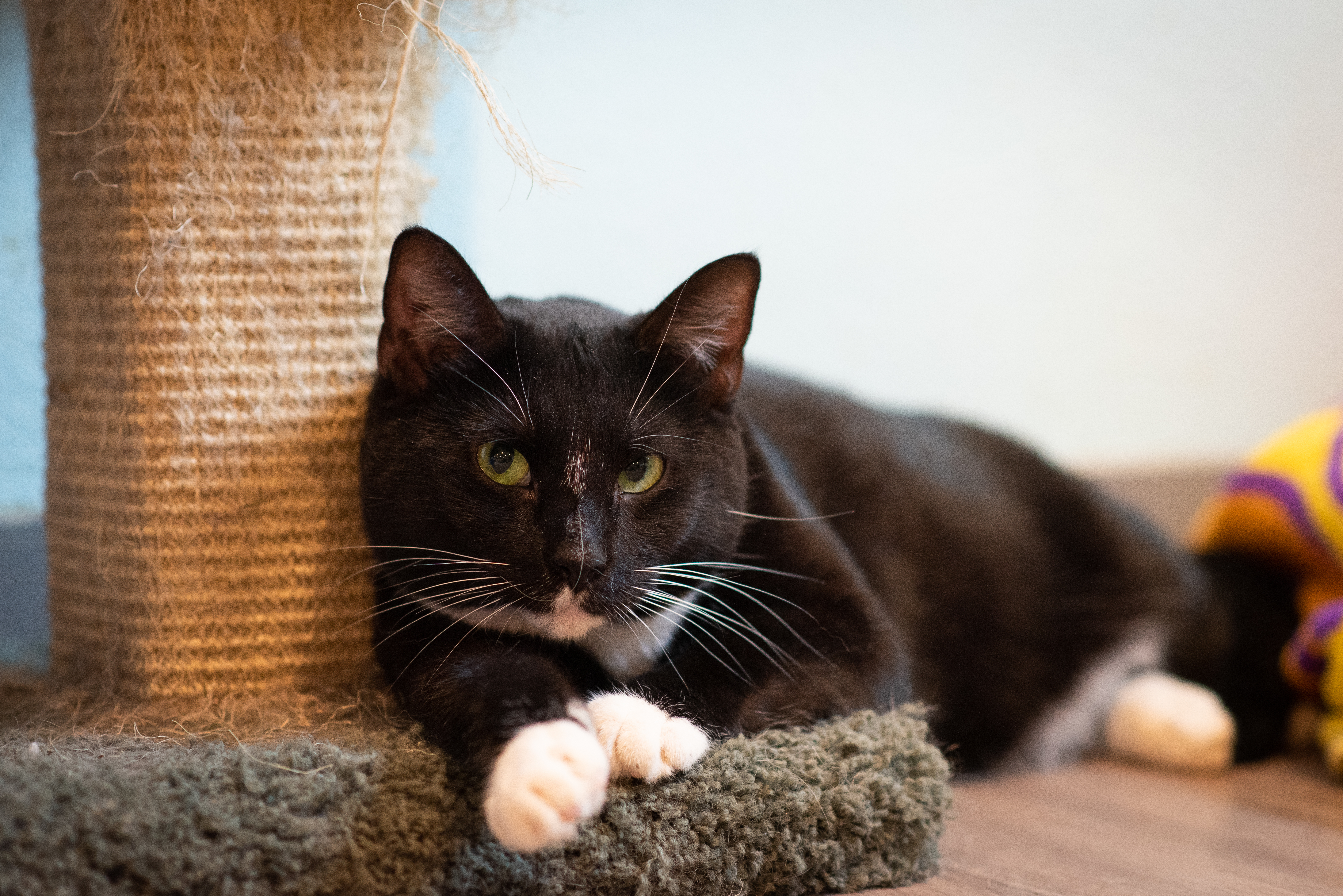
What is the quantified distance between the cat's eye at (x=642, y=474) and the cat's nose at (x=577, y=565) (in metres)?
0.10

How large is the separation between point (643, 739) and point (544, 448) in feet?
0.88

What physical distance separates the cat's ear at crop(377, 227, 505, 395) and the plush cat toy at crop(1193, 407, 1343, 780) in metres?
1.27

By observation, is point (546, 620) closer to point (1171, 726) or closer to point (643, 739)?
point (643, 739)

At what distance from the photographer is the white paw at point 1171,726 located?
1428 millimetres

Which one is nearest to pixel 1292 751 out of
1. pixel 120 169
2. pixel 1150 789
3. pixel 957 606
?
pixel 1150 789

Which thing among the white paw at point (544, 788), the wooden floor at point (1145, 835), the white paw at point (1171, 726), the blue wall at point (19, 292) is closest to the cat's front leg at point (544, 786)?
the white paw at point (544, 788)

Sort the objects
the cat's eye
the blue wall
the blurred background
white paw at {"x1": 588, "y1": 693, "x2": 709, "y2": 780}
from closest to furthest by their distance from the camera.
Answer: white paw at {"x1": 588, "y1": 693, "x2": 709, "y2": 780} → the cat's eye → the blue wall → the blurred background

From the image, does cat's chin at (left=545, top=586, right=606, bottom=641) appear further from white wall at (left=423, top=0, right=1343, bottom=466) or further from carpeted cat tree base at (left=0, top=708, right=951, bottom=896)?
white wall at (left=423, top=0, right=1343, bottom=466)

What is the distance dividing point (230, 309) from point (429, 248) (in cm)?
29

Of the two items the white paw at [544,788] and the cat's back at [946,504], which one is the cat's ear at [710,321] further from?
the white paw at [544,788]

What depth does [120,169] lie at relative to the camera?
103 cm

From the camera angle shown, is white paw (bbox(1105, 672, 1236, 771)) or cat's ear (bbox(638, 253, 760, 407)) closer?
cat's ear (bbox(638, 253, 760, 407))


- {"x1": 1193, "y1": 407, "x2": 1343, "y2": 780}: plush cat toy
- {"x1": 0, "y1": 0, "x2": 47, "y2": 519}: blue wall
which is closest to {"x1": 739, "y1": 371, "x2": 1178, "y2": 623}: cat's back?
{"x1": 1193, "y1": 407, "x2": 1343, "y2": 780}: plush cat toy

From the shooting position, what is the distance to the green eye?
0.91 m
